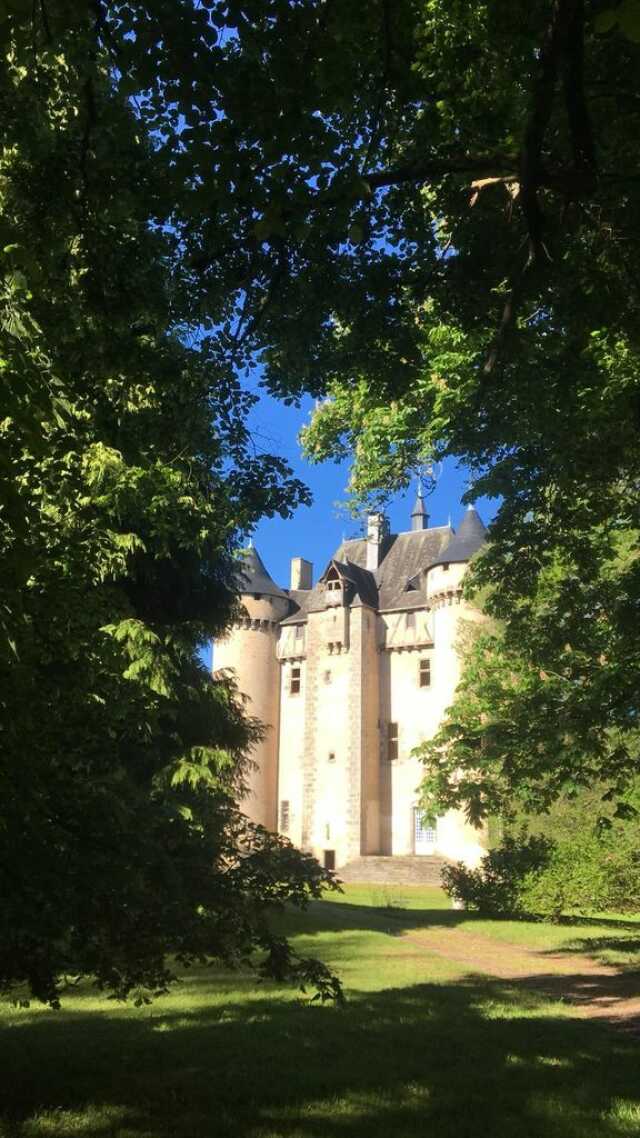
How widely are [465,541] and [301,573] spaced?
46.8ft

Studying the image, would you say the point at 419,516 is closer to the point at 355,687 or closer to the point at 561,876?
the point at 355,687

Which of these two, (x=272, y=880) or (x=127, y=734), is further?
(x=272, y=880)

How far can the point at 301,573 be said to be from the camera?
6003 cm

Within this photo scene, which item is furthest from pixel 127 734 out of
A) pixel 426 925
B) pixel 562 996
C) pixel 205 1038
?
pixel 426 925

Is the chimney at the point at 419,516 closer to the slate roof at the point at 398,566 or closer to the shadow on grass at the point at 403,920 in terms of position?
the slate roof at the point at 398,566

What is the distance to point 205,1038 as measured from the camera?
930 cm

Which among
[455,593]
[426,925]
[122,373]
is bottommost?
[426,925]

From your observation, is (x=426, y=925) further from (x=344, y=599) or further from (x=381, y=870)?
(x=344, y=599)

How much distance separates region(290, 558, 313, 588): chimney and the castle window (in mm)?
14129

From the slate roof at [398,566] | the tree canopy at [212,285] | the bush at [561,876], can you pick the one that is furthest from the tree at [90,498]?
the slate roof at [398,566]

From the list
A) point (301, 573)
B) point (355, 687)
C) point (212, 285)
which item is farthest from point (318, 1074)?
point (301, 573)

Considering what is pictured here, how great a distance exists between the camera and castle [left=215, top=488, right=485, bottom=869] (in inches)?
1919

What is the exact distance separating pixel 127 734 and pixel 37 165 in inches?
166

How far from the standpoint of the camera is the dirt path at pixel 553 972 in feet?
39.6
